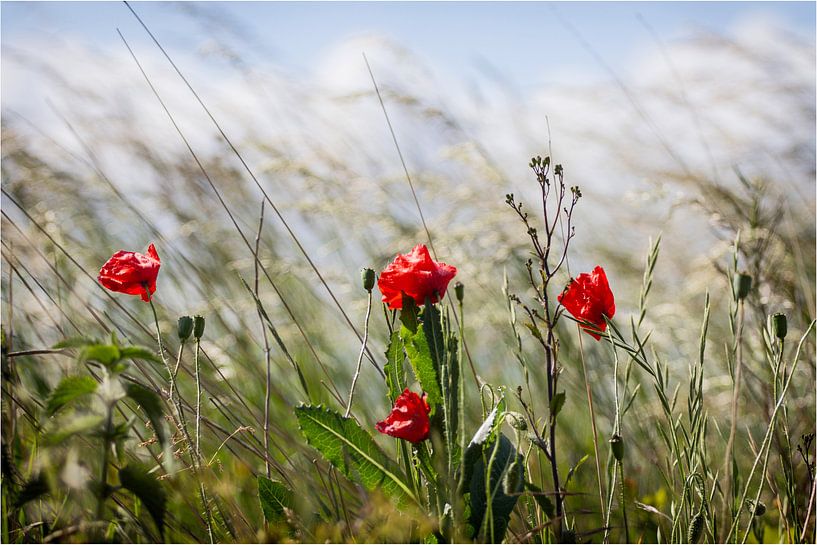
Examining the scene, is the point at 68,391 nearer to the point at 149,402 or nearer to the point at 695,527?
the point at 149,402

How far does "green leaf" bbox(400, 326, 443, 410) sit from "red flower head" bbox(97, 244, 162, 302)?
0.98ft

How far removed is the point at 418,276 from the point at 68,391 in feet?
1.06

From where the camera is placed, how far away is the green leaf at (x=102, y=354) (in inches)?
22.0

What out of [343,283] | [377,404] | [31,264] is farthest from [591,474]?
[31,264]

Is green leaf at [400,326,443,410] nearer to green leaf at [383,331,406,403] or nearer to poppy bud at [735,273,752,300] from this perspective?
green leaf at [383,331,406,403]

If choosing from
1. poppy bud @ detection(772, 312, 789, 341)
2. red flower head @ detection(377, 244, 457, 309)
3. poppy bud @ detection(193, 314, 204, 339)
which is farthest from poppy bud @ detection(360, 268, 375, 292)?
poppy bud @ detection(772, 312, 789, 341)

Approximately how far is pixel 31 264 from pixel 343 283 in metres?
0.76

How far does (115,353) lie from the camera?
0.58 metres

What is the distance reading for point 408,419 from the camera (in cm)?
67

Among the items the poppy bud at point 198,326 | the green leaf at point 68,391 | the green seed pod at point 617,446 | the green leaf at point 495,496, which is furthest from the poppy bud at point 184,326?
the green seed pod at point 617,446

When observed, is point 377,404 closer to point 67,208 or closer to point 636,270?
point 636,270

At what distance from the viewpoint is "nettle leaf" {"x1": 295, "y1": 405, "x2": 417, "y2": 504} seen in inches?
28.7

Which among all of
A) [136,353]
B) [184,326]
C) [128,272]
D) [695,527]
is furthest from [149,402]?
[695,527]

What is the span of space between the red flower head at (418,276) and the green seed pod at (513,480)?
179mm
